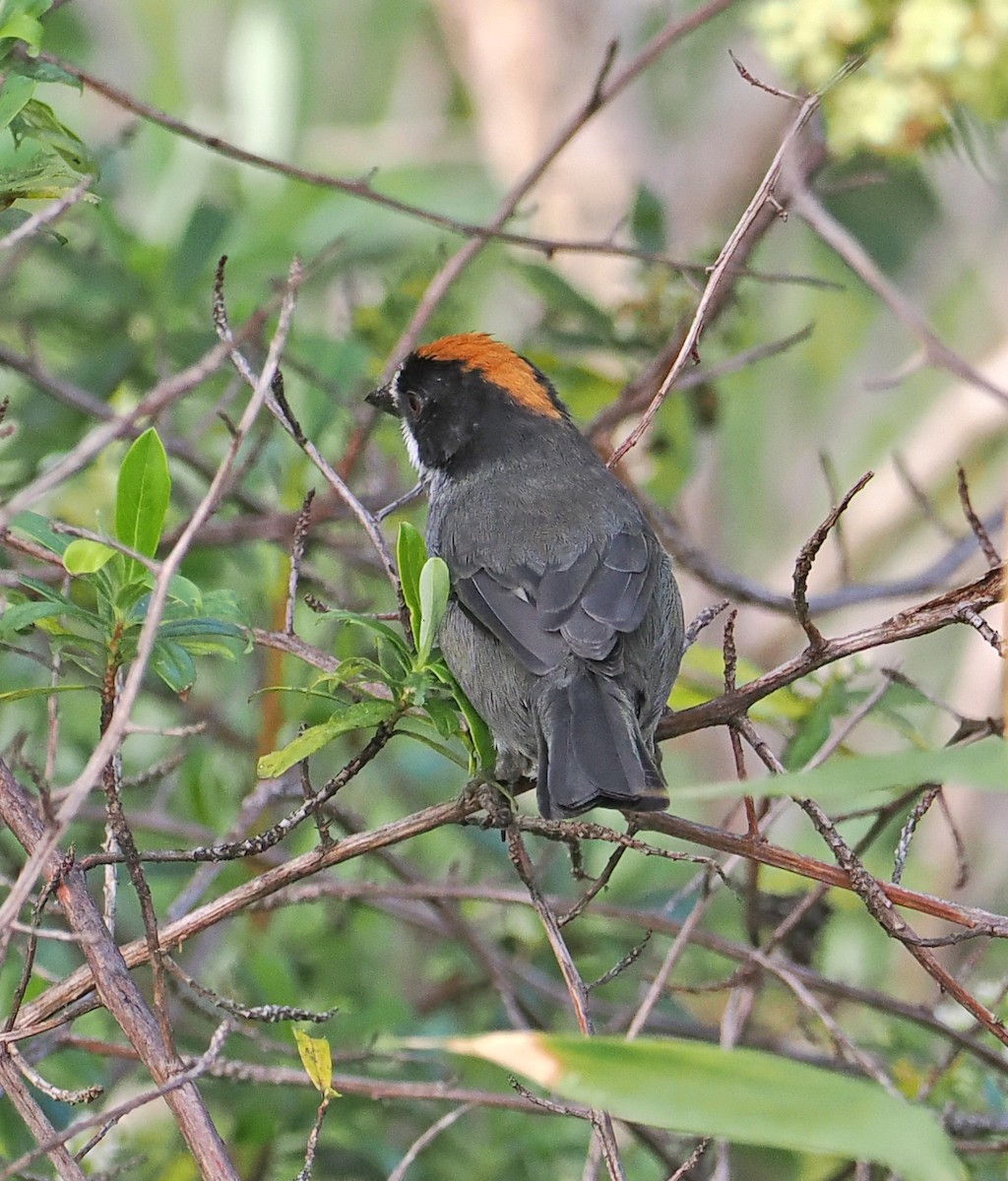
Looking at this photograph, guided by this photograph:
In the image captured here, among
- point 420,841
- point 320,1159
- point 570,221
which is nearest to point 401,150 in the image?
point 570,221

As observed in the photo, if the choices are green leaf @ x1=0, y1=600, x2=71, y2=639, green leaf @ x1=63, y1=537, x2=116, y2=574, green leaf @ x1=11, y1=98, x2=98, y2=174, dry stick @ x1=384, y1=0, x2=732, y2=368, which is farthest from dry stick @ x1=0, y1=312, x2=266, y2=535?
dry stick @ x1=384, y1=0, x2=732, y2=368

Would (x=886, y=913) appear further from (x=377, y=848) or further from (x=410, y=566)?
(x=410, y=566)

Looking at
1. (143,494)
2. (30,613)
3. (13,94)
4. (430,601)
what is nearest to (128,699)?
(30,613)

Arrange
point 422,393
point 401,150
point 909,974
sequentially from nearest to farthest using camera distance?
point 422,393
point 909,974
point 401,150

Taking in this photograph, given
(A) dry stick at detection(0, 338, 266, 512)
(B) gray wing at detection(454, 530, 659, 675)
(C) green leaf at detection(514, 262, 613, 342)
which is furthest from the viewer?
(C) green leaf at detection(514, 262, 613, 342)

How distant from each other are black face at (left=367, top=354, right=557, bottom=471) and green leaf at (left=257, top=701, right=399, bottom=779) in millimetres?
1871

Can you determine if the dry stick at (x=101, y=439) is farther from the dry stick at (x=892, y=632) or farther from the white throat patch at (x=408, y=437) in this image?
the white throat patch at (x=408, y=437)

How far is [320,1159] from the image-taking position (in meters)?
3.96

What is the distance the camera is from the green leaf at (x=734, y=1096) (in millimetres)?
1516

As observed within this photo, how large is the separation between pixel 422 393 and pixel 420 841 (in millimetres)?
2179

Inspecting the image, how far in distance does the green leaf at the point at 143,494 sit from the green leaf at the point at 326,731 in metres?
0.38

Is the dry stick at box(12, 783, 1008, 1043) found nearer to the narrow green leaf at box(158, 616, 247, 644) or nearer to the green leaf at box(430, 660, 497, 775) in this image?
the green leaf at box(430, 660, 497, 775)

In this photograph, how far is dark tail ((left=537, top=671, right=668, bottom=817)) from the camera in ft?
8.84

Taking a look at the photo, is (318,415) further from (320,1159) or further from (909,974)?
(909,974)
